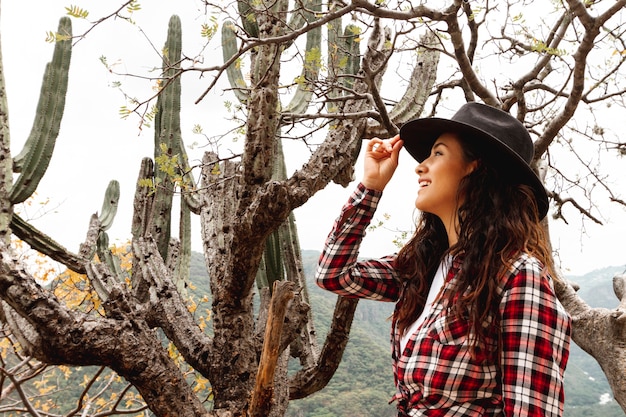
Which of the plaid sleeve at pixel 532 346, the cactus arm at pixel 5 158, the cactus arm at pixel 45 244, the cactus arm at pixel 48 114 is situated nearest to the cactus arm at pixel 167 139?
the cactus arm at pixel 48 114

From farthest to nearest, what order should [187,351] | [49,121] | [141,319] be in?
[49,121] → [187,351] → [141,319]

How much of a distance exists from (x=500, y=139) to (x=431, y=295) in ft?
1.58

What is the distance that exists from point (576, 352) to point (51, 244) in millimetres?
31916

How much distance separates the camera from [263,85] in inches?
129

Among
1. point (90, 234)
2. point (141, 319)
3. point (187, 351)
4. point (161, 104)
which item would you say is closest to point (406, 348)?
point (141, 319)

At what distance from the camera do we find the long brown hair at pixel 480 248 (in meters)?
1.34

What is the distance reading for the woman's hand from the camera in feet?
6.00

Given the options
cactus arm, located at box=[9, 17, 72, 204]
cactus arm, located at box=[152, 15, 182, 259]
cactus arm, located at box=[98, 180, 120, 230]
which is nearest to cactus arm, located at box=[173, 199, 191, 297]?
cactus arm, located at box=[152, 15, 182, 259]

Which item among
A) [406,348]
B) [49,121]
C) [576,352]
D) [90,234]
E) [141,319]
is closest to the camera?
[406,348]

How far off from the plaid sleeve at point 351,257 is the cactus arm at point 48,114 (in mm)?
4257

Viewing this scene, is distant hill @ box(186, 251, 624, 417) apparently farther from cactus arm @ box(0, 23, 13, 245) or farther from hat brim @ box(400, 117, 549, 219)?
hat brim @ box(400, 117, 549, 219)

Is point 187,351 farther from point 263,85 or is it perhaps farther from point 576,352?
point 576,352

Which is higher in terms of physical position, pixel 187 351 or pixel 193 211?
pixel 193 211

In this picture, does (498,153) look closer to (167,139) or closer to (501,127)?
(501,127)
